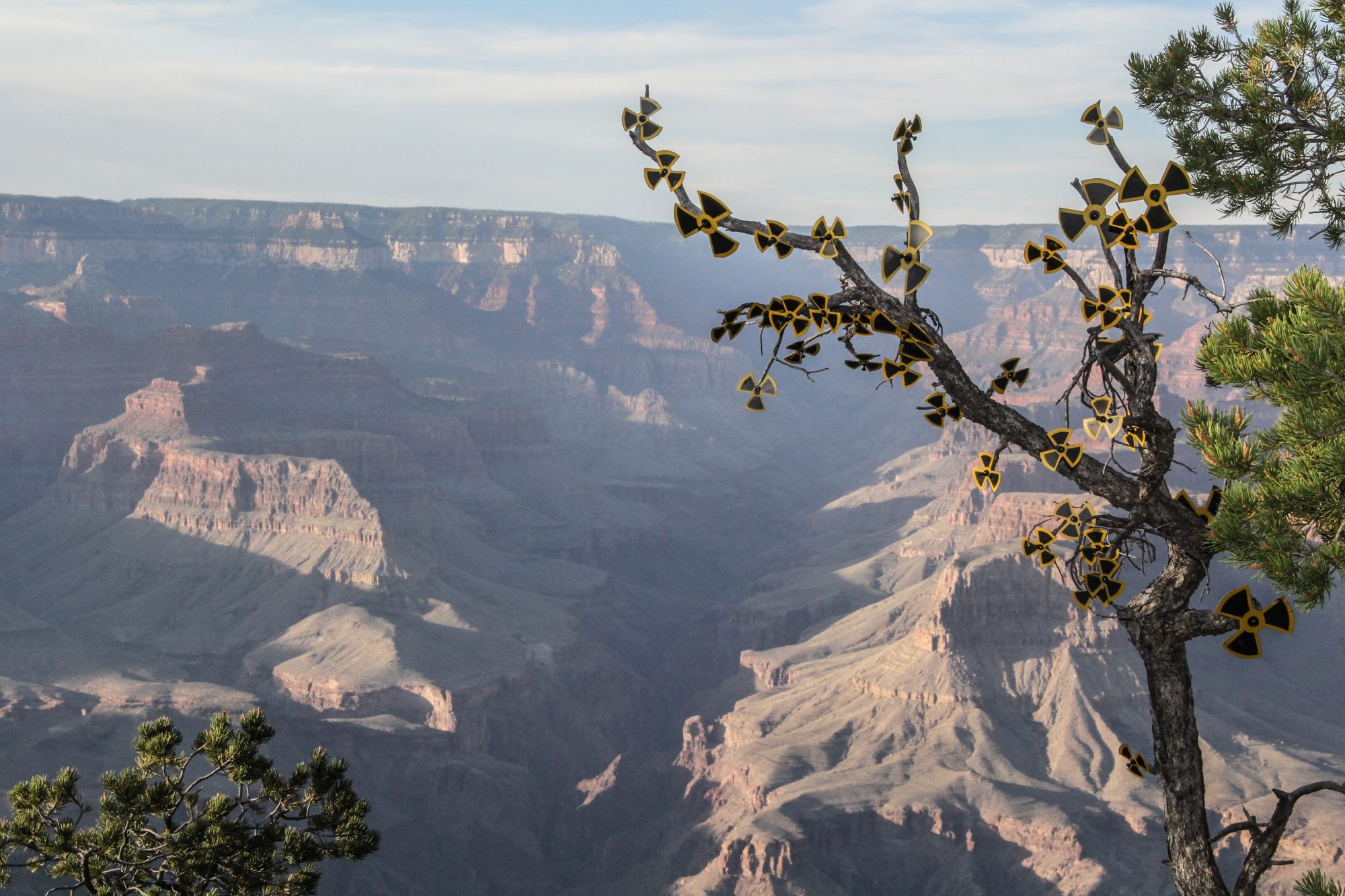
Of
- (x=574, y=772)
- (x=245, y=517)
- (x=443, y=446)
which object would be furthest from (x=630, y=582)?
(x=574, y=772)

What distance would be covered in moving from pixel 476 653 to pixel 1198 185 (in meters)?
114

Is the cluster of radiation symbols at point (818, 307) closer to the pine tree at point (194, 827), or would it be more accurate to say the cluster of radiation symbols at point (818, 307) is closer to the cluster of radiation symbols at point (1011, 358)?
the cluster of radiation symbols at point (1011, 358)

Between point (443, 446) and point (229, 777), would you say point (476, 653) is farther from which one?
point (229, 777)

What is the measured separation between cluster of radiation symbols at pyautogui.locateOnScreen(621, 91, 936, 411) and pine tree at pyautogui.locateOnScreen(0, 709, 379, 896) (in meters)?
9.56

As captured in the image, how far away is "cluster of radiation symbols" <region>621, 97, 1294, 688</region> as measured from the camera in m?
11.2

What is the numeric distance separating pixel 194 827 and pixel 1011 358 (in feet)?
39.5

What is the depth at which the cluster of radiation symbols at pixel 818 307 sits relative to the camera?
11.2 metres

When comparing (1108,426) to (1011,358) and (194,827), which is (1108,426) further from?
(194,827)

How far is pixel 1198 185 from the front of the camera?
674 inches

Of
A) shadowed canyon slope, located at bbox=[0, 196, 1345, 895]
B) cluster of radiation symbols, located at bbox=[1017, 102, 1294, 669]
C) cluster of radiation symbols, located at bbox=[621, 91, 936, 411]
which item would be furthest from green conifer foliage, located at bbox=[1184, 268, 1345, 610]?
shadowed canyon slope, located at bbox=[0, 196, 1345, 895]

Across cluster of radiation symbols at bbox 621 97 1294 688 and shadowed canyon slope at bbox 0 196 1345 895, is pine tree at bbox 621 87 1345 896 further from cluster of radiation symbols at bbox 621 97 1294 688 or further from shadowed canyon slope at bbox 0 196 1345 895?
shadowed canyon slope at bbox 0 196 1345 895

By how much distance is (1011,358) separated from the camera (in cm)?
1212

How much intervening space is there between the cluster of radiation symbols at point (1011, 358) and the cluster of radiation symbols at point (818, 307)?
0.04 ft

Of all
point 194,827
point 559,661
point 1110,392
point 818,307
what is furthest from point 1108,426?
point 559,661
